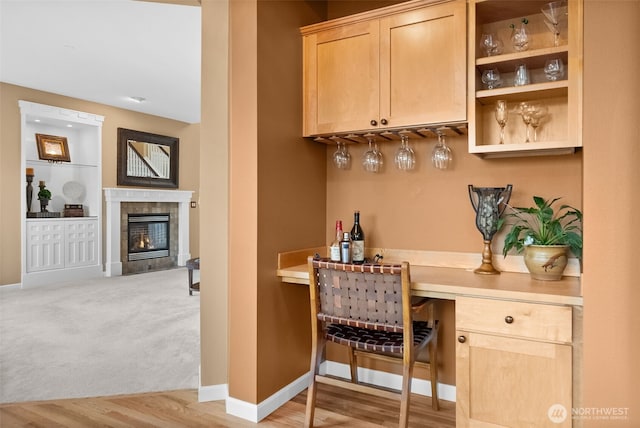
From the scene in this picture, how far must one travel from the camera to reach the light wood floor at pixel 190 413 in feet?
7.40

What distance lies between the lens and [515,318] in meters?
1.80

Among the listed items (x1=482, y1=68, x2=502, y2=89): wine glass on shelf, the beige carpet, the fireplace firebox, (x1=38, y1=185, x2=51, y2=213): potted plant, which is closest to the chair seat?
the beige carpet

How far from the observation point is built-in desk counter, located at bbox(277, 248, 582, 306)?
178 cm

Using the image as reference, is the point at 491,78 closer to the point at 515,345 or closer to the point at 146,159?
the point at 515,345

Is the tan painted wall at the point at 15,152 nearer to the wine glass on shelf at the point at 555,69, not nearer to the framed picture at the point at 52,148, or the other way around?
the framed picture at the point at 52,148

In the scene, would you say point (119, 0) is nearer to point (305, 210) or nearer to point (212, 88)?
point (212, 88)

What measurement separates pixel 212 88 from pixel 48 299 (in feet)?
13.7

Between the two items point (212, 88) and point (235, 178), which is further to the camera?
point (212, 88)

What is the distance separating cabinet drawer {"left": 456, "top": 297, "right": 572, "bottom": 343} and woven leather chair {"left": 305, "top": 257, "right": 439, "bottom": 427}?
0.76 ft

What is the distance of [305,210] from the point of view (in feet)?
8.81

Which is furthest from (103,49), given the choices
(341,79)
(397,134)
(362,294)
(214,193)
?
(362,294)

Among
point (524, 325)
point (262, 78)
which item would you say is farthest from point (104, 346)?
point (524, 325)

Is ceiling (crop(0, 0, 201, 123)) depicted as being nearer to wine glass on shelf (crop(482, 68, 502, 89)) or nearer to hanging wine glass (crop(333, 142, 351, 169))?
hanging wine glass (crop(333, 142, 351, 169))

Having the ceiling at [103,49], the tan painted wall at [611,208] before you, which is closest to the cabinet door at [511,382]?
the tan painted wall at [611,208]
